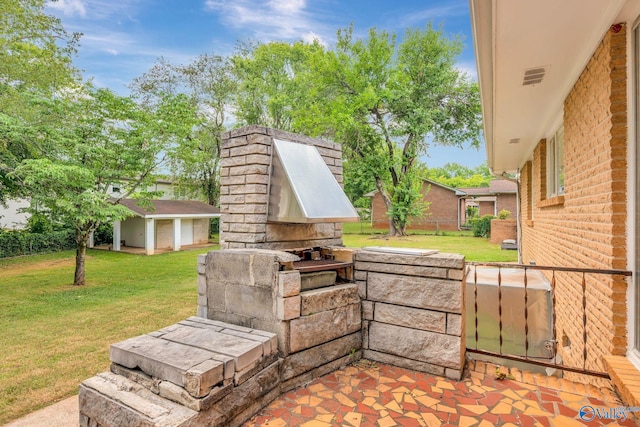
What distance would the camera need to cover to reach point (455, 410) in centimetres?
240

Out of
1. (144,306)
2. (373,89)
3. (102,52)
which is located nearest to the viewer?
(144,306)

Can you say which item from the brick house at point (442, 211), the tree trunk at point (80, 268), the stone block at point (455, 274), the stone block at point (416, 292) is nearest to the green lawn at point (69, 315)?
the tree trunk at point (80, 268)

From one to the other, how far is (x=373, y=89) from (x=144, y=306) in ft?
53.6

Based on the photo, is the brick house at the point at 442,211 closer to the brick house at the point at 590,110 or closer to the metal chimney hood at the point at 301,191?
the brick house at the point at 590,110

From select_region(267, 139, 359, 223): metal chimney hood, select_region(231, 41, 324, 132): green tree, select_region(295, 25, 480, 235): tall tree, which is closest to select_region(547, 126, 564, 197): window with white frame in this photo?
select_region(267, 139, 359, 223): metal chimney hood

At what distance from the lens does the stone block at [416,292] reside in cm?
287

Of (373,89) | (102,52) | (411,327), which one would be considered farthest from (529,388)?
(102,52)

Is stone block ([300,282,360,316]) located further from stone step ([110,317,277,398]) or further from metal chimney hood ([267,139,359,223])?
metal chimney hood ([267,139,359,223])

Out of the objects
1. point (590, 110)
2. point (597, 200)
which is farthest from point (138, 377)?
point (590, 110)

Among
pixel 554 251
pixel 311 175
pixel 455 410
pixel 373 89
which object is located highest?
pixel 373 89

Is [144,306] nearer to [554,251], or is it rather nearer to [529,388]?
[529,388]

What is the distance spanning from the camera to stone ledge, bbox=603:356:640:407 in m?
2.14

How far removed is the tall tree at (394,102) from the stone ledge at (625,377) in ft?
54.8

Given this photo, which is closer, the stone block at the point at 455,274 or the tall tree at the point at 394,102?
the stone block at the point at 455,274
